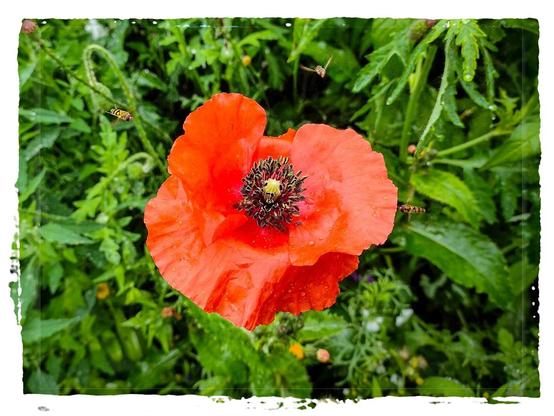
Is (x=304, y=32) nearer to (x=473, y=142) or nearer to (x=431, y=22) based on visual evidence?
(x=431, y=22)

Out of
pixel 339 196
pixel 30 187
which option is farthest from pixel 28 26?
pixel 339 196

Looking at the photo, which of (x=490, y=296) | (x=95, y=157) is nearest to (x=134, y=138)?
(x=95, y=157)

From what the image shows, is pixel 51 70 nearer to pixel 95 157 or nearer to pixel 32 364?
pixel 95 157

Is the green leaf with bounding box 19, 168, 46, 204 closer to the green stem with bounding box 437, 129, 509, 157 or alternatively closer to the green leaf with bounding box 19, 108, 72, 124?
the green leaf with bounding box 19, 108, 72, 124

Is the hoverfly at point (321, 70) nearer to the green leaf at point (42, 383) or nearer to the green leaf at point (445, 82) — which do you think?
the green leaf at point (445, 82)

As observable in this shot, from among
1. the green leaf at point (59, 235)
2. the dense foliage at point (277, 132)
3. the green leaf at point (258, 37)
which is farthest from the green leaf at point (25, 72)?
the green leaf at point (258, 37)
